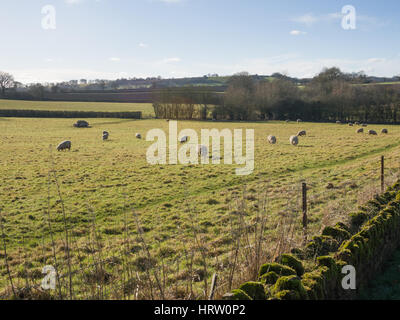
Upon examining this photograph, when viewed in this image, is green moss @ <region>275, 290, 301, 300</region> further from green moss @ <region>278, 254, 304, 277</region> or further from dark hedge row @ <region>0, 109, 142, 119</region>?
dark hedge row @ <region>0, 109, 142, 119</region>

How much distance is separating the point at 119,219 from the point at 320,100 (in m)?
60.1

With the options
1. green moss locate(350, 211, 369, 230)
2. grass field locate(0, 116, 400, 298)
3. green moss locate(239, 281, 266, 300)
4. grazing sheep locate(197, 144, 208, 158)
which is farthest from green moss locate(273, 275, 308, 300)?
grazing sheep locate(197, 144, 208, 158)

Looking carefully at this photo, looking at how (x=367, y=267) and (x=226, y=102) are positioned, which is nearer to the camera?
(x=367, y=267)

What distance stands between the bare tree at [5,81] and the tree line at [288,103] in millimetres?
55860

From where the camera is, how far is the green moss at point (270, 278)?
4.41 meters

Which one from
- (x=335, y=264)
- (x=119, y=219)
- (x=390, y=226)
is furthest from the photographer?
(x=119, y=219)

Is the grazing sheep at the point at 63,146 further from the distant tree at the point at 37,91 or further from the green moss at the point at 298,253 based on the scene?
the distant tree at the point at 37,91

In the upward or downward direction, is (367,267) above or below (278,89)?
below

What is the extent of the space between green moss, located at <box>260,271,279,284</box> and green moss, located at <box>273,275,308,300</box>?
0.26 metres

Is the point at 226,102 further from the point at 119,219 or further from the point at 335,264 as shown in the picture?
the point at 335,264

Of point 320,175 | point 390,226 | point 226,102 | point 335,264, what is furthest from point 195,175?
point 226,102

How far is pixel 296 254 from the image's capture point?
545 cm
